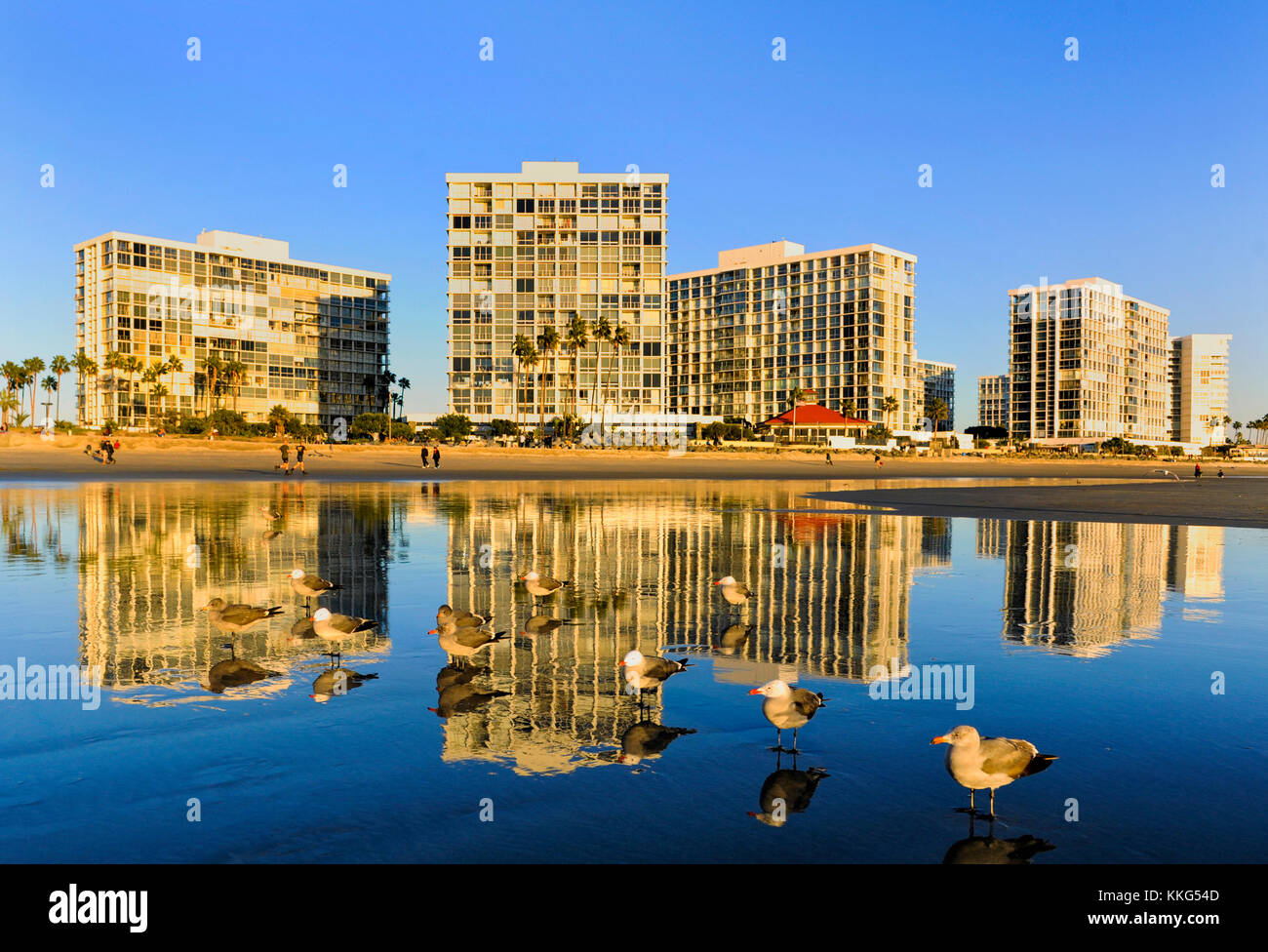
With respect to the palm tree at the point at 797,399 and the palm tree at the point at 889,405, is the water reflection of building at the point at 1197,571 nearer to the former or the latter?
the palm tree at the point at 797,399

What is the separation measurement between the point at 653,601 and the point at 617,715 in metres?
4.87

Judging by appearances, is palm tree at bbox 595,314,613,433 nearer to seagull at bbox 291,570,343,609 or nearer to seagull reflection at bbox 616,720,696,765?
seagull at bbox 291,570,343,609

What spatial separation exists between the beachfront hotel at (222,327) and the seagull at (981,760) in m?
159

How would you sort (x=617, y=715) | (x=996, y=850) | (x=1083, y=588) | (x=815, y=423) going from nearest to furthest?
1. (x=996, y=850)
2. (x=617, y=715)
3. (x=1083, y=588)
4. (x=815, y=423)

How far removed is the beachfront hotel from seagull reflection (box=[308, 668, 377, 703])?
15444cm

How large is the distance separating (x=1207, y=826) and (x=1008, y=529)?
1928 cm

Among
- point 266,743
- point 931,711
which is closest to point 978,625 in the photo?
point 931,711

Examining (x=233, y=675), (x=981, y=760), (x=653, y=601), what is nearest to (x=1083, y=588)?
(x=653, y=601)

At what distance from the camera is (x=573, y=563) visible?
14.5m

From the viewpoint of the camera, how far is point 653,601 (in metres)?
11.0

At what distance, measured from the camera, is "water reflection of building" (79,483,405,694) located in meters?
7.90

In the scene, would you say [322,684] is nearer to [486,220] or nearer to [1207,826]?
[1207,826]

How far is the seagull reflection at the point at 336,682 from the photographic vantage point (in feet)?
21.6

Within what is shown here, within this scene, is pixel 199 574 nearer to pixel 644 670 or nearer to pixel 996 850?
pixel 644 670
